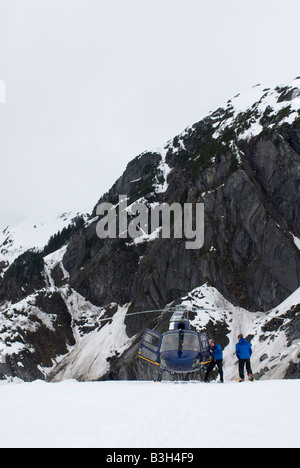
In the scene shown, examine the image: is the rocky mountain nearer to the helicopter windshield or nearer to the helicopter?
the helicopter

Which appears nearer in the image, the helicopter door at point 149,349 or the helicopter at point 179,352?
the helicopter at point 179,352

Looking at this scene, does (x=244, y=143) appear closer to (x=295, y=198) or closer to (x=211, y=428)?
(x=295, y=198)

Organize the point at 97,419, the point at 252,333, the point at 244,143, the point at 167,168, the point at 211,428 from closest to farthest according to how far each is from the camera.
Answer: the point at 211,428 → the point at 97,419 → the point at 252,333 → the point at 244,143 → the point at 167,168

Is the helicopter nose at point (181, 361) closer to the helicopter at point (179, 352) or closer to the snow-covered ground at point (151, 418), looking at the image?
the helicopter at point (179, 352)

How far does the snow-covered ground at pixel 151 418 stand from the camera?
9.20 meters

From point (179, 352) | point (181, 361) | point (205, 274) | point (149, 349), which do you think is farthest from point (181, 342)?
point (205, 274)

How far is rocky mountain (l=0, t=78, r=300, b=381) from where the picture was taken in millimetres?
73500

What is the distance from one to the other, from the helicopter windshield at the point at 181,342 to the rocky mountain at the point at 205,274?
26741 mm

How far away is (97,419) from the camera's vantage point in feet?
37.1

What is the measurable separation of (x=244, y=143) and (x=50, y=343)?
205 feet

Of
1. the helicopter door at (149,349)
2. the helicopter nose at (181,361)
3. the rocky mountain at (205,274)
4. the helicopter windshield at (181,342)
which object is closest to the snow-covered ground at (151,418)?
the helicopter nose at (181,361)

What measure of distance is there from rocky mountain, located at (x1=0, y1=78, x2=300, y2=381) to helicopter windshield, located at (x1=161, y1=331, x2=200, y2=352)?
87.7ft

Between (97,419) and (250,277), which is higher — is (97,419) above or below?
below

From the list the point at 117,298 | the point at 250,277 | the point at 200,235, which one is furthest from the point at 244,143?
the point at 117,298
